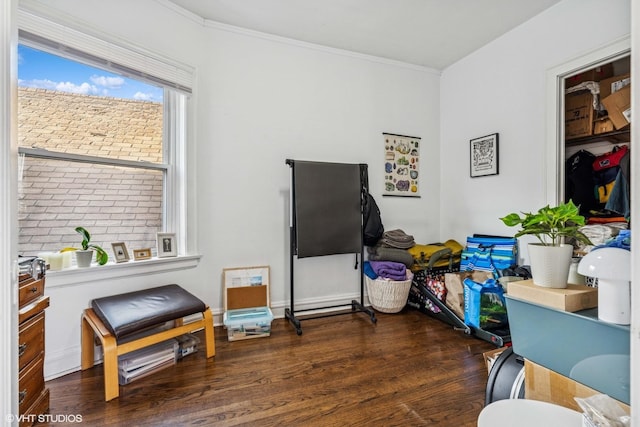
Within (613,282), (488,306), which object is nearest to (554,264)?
(613,282)

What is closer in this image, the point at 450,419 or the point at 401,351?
the point at 450,419

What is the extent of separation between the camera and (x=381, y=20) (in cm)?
261

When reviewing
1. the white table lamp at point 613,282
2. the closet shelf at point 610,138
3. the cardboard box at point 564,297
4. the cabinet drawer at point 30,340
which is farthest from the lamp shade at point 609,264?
the closet shelf at point 610,138

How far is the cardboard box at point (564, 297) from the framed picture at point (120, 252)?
241 cm

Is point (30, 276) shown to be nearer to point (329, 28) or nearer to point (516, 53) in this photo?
point (329, 28)

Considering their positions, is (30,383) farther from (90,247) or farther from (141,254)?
(141,254)

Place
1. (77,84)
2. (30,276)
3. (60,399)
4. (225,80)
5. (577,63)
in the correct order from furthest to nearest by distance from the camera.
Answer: (225,80) → (577,63) → (77,84) → (60,399) → (30,276)

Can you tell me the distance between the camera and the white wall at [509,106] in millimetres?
2257

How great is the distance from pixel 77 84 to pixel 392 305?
3.04 m

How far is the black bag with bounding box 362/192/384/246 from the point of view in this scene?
114 inches

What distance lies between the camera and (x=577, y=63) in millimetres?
2271

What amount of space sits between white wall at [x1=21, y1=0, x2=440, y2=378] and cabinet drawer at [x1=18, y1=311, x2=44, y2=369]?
1.62 feet

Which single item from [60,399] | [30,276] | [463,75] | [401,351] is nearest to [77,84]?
[30,276]

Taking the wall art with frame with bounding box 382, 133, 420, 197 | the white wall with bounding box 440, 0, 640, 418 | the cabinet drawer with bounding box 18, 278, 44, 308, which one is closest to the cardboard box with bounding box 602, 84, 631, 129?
the white wall with bounding box 440, 0, 640, 418
